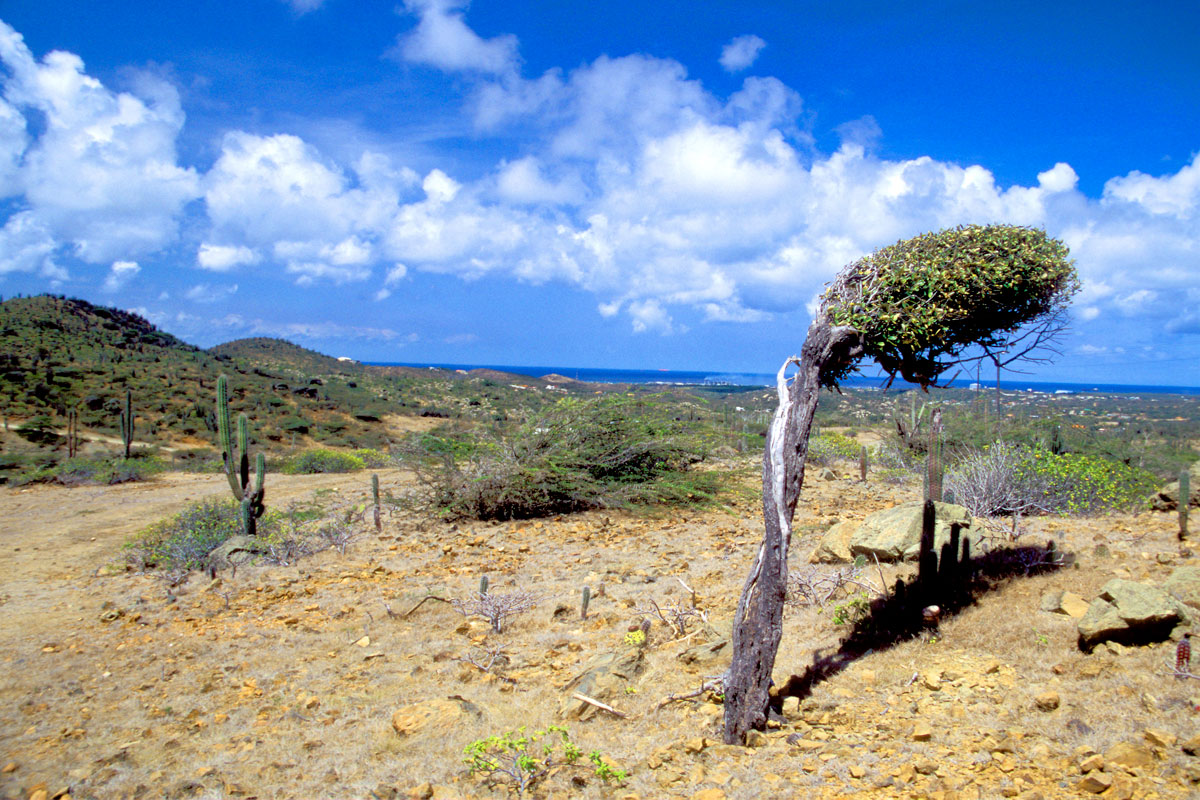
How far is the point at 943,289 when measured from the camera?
4723 millimetres

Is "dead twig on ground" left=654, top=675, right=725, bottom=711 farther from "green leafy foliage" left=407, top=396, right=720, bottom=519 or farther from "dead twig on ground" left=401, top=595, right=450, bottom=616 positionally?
"green leafy foliage" left=407, top=396, right=720, bottom=519

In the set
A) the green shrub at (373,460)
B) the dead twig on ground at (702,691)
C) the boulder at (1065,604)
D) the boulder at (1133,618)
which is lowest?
the green shrub at (373,460)

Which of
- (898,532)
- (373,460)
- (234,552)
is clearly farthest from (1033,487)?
(373,460)

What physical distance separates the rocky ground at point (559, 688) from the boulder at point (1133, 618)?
0.13 metres

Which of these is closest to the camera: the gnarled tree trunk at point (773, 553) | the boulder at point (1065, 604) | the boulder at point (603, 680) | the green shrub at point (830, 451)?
the gnarled tree trunk at point (773, 553)

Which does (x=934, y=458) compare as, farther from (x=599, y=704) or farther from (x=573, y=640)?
(x=599, y=704)

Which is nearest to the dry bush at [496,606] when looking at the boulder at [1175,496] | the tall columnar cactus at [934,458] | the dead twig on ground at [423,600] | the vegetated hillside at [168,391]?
the dead twig on ground at [423,600]

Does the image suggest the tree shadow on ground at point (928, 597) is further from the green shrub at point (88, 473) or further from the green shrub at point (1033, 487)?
the green shrub at point (88, 473)

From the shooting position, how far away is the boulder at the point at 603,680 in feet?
15.2

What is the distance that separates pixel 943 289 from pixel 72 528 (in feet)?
50.0

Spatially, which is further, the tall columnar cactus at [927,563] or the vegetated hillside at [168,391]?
the vegetated hillside at [168,391]

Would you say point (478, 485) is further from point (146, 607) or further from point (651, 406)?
point (146, 607)

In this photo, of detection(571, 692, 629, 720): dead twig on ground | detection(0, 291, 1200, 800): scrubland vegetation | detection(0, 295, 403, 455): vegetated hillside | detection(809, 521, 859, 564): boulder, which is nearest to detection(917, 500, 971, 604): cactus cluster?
detection(0, 291, 1200, 800): scrubland vegetation

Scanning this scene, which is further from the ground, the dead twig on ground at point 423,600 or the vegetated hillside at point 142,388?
the vegetated hillside at point 142,388
